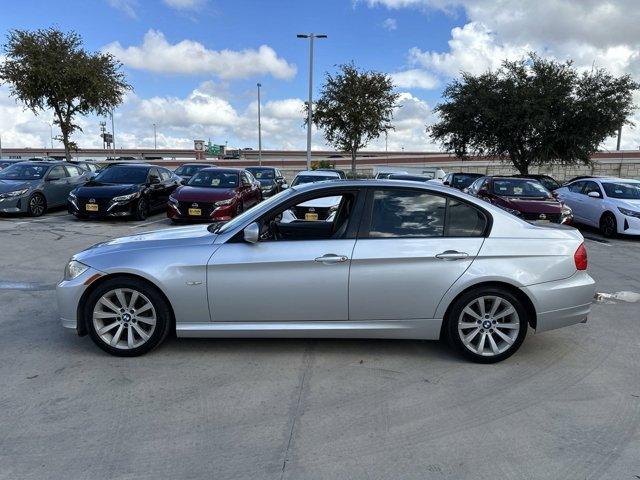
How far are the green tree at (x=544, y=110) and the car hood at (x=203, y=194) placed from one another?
17782mm

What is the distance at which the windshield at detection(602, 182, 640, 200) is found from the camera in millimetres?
13123

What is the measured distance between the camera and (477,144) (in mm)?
29047

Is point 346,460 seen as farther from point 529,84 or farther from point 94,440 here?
point 529,84

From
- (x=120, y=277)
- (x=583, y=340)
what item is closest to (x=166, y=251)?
(x=120, y=277)

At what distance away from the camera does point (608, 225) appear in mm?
12766

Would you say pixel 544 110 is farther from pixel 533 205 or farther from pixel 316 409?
pixel 316 409

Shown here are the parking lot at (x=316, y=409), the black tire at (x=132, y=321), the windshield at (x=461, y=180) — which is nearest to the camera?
the parking lot at (x=316, y=409)

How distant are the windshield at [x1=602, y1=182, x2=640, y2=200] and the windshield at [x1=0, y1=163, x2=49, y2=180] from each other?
15617 millimetres

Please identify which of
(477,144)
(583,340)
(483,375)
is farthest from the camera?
(477,144)

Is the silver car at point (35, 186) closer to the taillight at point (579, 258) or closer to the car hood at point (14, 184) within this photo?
the car hood at point (14, 184)

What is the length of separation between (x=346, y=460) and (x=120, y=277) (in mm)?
2416

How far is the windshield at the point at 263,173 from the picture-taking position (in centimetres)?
2044

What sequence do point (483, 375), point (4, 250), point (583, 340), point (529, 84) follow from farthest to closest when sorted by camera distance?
point (529, 84) → point (4, 250) → point (583, 340) → point (483, 375)

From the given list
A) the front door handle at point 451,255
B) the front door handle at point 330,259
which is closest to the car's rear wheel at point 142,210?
the front door handle at point 330,259
